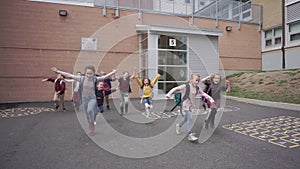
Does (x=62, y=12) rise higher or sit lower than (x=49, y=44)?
higher

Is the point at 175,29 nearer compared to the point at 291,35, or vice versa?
the point at 175,29

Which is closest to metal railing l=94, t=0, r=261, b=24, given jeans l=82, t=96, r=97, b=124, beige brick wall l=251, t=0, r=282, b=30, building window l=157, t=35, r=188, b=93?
beige brick wall l=251, t=0, r=282, b=30

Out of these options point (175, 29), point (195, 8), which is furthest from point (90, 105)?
point (195, 8)

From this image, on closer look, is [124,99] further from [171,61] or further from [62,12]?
[62,12]

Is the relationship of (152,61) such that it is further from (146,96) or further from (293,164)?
(293,164)

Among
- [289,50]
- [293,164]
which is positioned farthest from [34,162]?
[289,50]

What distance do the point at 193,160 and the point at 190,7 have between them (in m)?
13.0

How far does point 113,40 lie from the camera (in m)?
11.8

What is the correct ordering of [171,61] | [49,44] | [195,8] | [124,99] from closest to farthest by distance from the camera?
[124,99], [49,44], [171,61], [195,8]

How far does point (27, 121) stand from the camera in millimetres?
6051

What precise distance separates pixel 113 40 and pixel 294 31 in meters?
13.3

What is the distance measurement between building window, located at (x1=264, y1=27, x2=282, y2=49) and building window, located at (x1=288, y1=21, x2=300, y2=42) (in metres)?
0.80

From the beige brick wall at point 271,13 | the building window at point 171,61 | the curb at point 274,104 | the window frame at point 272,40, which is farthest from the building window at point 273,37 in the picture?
the building window at point 171,61

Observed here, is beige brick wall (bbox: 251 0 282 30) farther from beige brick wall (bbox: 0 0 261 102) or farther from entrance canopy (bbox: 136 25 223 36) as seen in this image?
beige brick wall (bbox: 0 0 261 102)
